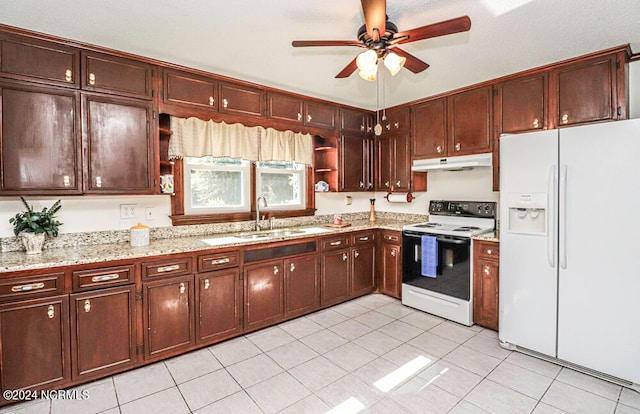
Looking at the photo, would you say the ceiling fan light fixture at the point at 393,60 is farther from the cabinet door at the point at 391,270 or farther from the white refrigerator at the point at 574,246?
the cabinet door at the point at 391,270

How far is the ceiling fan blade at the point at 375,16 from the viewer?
1.66 meters

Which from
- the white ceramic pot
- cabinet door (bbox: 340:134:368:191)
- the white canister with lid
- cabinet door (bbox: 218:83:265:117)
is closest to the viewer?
the white ceramic pot

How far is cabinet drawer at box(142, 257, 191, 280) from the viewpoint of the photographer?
2.45 m

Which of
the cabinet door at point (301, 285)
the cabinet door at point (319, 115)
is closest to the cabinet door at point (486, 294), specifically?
the cabinet door at point (301, 285)

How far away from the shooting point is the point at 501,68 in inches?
117

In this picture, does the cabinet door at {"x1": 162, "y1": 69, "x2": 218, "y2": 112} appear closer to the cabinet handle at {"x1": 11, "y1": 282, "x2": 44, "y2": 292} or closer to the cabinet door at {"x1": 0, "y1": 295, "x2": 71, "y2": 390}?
the cabinet handle at {"x1": 11, "y1": 282, "x2": 44, "y2": 292}

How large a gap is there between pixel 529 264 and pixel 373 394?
165cm

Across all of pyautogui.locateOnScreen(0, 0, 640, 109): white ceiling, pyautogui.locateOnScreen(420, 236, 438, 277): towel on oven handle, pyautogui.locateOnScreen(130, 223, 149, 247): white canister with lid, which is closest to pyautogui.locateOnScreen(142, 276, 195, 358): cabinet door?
pyautogui.locateOnScreen(130, 223, 149, 247): white canister with lid

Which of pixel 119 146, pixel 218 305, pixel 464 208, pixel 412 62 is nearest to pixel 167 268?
pixel 218 305

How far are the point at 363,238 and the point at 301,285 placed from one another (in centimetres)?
105

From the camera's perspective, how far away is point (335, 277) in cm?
371

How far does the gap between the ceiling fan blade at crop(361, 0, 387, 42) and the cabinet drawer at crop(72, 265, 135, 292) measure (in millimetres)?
2302

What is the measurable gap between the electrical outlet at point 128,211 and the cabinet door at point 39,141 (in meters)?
0.44

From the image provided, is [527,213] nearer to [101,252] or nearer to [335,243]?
[335,243]
